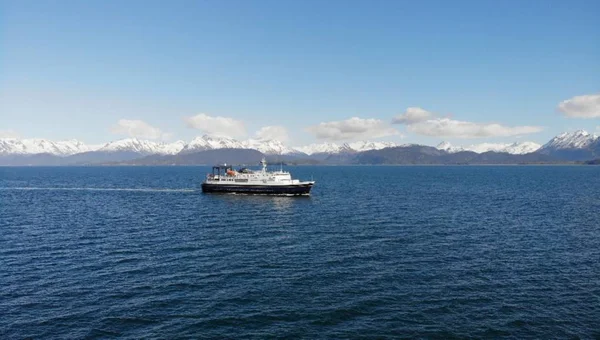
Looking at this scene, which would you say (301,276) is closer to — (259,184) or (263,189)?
(263,189)

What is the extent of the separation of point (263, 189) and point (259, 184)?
244 cm

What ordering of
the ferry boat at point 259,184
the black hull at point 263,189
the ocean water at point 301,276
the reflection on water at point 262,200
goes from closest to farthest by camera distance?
the ocean water at point 301,276
the reflection on water at point 262,200
the black hull at point 263,189
the ferry boat at point 259,184

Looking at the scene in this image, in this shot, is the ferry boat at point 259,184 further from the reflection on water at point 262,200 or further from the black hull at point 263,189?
the reflection on water at point 262,200

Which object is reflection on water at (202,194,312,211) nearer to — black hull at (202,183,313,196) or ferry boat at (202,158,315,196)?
black hull at (202,183,313,196)

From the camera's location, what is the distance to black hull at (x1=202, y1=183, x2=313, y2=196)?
138m

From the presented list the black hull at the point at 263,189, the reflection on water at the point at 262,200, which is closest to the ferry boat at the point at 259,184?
the black hull at the point at 263,189

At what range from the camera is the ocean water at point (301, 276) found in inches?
1406

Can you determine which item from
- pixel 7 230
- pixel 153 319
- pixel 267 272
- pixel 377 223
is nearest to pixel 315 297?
pixel 267 272

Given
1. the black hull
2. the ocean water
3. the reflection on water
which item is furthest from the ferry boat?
the ocean water

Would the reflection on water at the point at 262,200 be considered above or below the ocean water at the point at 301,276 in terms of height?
above

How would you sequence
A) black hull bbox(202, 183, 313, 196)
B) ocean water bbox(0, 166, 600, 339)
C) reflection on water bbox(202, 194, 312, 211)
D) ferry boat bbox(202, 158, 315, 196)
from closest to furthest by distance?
1. ocean water bbox(0, 166, 600, 339)
2. reflection on water bbox(202, 194, 312, 211)
3. black hull bbox(202, 183, 313, 196)
4. ferry boat bbox(202, 158, 315, 196)

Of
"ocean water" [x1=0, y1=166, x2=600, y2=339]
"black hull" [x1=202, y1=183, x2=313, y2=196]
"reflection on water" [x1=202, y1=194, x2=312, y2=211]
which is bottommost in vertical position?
"ocean water" [x1=0, y1=166, x2=600, y2=339]

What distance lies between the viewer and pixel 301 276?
4900cm

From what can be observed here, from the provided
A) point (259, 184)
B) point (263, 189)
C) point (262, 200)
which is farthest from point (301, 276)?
point (259, 184)
